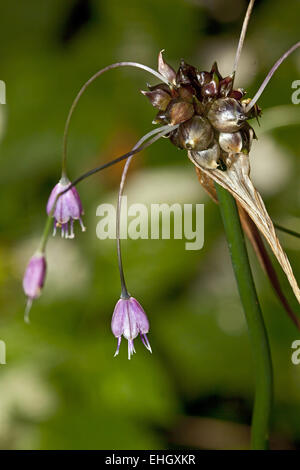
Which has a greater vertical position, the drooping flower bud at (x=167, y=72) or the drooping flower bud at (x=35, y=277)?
the drooping flower bud at (x=167, y=72)

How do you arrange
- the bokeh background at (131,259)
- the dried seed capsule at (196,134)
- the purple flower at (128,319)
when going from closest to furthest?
1. the dried seed capsule at (196,134)
2. the purple flower at (128,319)
3. the bokeh background at (131,259)

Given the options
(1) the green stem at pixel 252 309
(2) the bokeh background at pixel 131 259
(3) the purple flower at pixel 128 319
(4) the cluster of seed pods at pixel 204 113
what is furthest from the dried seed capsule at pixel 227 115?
(2) the bokeh background at pixel 131 259

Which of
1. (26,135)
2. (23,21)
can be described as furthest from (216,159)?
(23,21)

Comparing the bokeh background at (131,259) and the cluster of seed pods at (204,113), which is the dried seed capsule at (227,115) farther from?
the bokeh background at (131,259)

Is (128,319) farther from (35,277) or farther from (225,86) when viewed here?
(225,86)

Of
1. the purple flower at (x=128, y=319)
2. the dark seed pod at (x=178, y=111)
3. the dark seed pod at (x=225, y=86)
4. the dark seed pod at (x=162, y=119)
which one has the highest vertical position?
the dark seed pod at (x=225, y=86)

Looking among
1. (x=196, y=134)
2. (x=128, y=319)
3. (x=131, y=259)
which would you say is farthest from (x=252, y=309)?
(x=131, y=259)

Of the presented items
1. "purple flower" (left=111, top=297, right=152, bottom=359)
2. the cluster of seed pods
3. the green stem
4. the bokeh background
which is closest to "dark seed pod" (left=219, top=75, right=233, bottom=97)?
the cluster of seed pods

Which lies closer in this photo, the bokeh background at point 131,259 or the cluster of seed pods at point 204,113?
the cluster of seed pods at point 204,113
